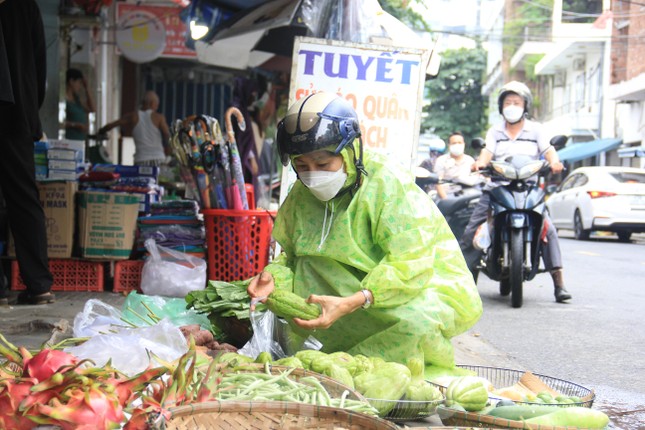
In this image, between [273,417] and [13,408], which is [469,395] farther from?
[13,408]

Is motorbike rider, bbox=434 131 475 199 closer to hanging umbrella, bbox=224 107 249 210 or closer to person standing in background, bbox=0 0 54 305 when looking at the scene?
hanging umbrella, bbox=224 107 249 210

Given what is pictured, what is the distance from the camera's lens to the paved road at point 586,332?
501 cm

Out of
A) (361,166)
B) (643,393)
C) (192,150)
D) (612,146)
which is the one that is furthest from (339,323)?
(612,146)

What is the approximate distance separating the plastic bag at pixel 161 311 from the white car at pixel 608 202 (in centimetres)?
1489

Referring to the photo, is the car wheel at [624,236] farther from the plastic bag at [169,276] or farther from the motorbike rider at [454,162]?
the plastic bag at [169,276]

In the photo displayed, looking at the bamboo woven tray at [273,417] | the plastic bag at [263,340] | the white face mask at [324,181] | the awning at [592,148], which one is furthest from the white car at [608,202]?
the bamboo woven tray at [273,417]

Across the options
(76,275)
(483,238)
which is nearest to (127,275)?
(76,275)

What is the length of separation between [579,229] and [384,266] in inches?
683

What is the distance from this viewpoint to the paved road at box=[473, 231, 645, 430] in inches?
197

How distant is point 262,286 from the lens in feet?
13.0

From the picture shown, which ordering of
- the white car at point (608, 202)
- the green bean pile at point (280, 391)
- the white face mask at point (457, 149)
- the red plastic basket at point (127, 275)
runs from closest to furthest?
the green bean pile at point (280, 391) < the red plastic basket at point (127, 275) < the white face mask at point (457, 149) < the white car at point (608, 202)

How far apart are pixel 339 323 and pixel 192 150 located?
300 centimetres

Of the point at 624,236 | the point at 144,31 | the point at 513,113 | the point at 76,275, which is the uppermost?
the point at 144,31

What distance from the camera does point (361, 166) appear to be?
3.88 metres
